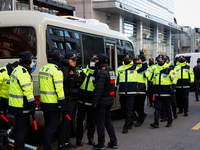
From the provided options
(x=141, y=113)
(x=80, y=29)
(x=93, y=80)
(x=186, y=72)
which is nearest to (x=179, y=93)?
(x=186, y=72)

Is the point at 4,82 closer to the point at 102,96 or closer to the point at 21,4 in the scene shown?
the point at 102,96

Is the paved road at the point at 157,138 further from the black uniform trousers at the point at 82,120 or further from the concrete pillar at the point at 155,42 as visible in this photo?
the concrete pillar at the point at 155,42

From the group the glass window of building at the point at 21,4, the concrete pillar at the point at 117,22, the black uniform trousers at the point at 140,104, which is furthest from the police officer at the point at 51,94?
the concrete pillar at the point at 117,22

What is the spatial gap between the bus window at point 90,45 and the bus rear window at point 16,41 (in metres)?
1.93

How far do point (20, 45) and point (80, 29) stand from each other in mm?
2003

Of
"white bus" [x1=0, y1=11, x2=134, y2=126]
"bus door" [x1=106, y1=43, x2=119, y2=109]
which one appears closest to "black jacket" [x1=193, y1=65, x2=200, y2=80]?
"bus door" [x1=106, y1=43, x2=119, y2=109]

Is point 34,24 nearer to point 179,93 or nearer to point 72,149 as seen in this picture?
point 72,149

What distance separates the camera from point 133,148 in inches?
244

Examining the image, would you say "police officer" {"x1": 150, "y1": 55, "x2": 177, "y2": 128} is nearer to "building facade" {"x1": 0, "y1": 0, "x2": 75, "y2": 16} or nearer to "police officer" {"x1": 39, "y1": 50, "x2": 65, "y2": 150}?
"police officer" {"x1": 39, "y1": 50, "x2": 65, "y2": 150}

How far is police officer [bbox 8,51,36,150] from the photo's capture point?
5254 mm

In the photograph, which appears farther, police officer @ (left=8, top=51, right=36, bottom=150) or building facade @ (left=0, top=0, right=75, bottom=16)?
building facade @ (left=0, top=0, right=75, bottom=16)

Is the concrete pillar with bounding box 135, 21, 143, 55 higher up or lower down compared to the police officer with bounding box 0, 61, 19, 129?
higher up

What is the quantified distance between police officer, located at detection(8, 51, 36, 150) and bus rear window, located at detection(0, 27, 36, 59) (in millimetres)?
1182

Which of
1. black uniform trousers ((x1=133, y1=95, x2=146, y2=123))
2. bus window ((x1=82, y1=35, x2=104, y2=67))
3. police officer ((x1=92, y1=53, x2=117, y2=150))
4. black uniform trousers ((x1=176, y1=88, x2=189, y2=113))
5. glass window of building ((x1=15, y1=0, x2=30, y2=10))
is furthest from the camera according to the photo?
glass window of building ((x1=15, y1=0, x2=30, y2=10))
